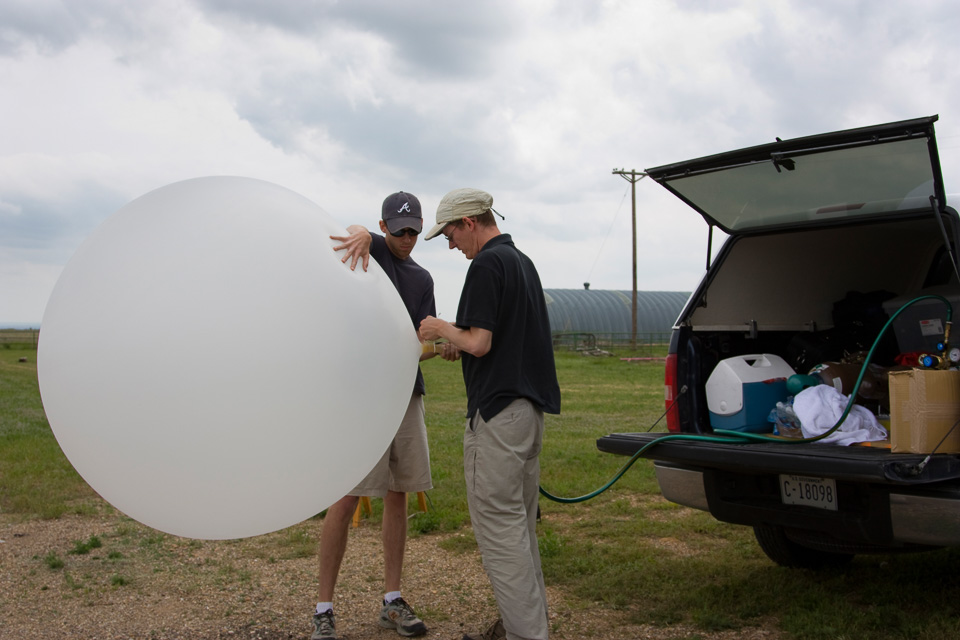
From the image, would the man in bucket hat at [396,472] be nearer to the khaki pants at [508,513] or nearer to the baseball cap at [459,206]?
the baseball cap at [459,206]

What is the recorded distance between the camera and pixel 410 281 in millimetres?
3662

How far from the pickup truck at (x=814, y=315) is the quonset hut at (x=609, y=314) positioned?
103 feet

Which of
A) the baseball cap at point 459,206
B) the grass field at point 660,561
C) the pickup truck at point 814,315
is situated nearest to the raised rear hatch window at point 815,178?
the pickup truck at point 814,315

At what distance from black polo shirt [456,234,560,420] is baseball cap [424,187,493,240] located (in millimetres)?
156

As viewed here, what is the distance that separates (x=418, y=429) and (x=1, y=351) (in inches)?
1435

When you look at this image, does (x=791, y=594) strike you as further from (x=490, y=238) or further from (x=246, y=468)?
(x=246, y=468)

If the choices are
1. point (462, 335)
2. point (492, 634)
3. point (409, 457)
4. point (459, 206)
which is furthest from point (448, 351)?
point (492, 634)

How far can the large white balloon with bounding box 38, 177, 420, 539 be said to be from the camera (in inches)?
84.1

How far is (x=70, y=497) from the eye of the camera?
19.8ft

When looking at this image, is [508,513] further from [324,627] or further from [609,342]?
[609,342]

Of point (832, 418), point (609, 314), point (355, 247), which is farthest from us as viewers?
point (609, 314)

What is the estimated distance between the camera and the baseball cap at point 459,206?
123 inches

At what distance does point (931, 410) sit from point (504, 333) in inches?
62.0

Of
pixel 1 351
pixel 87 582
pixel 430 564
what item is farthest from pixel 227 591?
pixel 1 351
